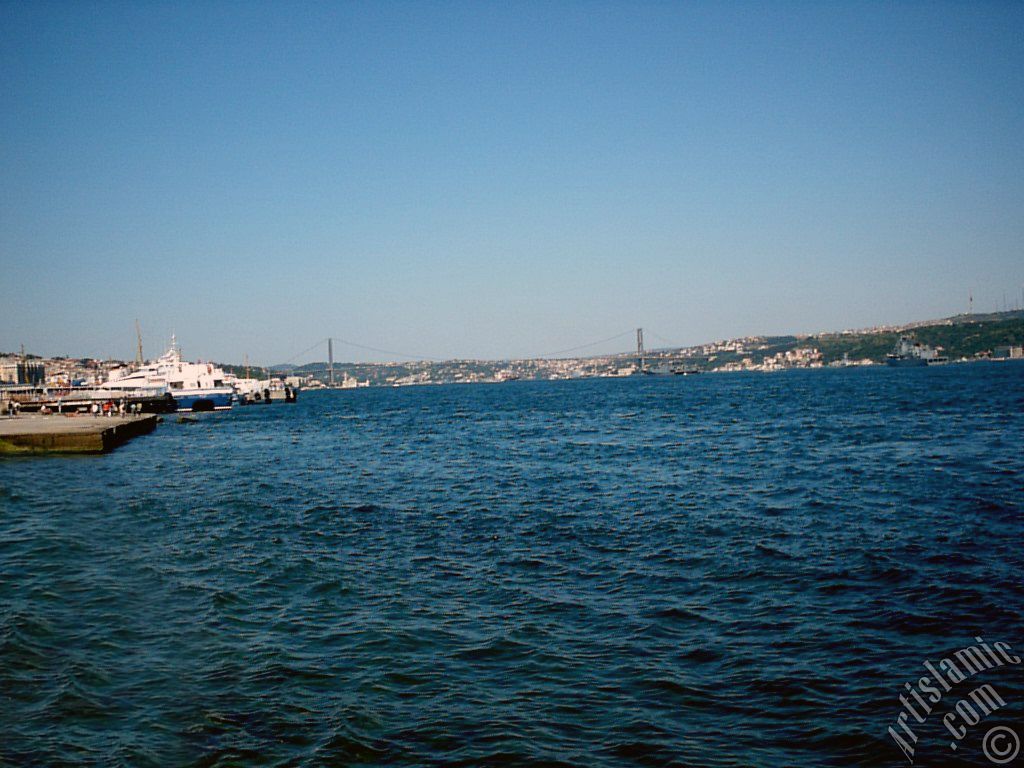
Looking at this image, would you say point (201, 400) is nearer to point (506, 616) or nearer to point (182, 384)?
point (182, 384)

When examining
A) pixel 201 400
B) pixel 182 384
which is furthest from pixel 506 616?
pixel 182 384

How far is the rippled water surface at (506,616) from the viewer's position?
6750 millimetres

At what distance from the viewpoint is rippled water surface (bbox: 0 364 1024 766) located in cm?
675

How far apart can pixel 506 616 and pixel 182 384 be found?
87.3 meters

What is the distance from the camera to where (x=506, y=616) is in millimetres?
10062

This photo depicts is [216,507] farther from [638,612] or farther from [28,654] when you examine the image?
[638,612]

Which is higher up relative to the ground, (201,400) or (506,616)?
(201,400)

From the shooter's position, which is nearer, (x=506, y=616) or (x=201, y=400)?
(x=506, y=616)

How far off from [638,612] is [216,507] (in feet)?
45.4

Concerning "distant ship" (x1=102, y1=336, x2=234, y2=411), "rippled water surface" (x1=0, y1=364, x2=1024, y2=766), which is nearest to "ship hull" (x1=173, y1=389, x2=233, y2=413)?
"distant ship" (x1=102, y1=336, x2=234, y2=411)

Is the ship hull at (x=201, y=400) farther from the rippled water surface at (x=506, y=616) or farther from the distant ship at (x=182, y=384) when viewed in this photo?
the rippled water surface at (x=506, y=616)

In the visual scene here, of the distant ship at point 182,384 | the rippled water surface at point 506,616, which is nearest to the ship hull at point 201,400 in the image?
the distant ship at point 182,384

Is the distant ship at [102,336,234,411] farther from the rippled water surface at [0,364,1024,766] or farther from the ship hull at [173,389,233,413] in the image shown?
the rippled water surface at [0,364,1024,766]

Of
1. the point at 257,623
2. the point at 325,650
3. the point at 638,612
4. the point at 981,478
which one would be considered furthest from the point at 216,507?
the point at 981,478
